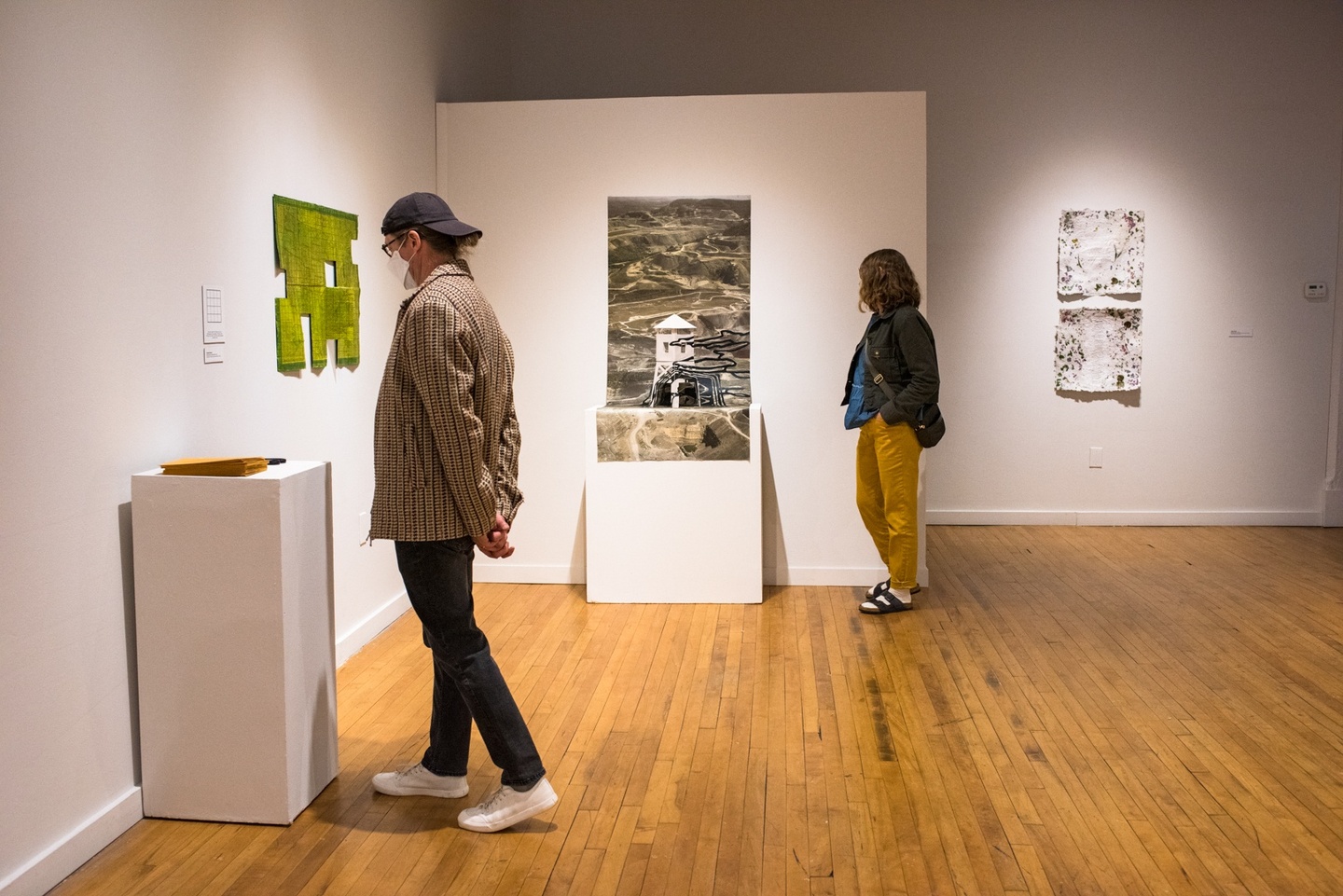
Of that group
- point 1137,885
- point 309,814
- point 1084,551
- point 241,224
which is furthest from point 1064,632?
point 241,224

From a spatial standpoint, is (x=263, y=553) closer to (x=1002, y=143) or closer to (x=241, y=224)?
(x=241, y=224)

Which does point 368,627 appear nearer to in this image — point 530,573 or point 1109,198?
point 530,573

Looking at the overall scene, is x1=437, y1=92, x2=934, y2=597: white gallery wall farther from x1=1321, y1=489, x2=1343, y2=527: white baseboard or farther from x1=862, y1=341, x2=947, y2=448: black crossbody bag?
x1=1321, y1=489, x2=1343, y2=527: white baseboard

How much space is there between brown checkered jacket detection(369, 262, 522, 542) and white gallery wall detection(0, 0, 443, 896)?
2.38 feet

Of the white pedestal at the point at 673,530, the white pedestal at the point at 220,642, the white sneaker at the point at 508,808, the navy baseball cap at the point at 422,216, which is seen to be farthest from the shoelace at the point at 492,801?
the white pedestal at the point at 673,530

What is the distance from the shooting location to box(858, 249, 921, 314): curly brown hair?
5387 mm

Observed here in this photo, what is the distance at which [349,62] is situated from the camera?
492 centimetres

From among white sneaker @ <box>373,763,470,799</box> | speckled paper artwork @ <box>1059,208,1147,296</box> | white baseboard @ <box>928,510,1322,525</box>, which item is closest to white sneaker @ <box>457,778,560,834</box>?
white sneaker @ <box>373,763,470,799</box>

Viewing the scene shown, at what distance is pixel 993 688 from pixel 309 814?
95.4 inches

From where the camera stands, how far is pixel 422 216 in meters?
3.09

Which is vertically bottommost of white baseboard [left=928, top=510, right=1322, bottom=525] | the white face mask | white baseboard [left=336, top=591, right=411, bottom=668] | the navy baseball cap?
white baseboard [left=336, top=591, right=411, bottom=668]

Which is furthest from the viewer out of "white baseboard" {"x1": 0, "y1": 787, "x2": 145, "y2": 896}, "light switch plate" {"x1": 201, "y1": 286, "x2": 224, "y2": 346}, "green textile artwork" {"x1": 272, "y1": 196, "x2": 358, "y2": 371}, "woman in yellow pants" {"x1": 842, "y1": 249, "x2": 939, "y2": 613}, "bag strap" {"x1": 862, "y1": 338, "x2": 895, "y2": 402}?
"bag strap" {"x1": 862, "y1": 338, "x2": 895, "y2": 402}

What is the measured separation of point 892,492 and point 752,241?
1.46m

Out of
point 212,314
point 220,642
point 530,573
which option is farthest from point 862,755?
point 530,573
